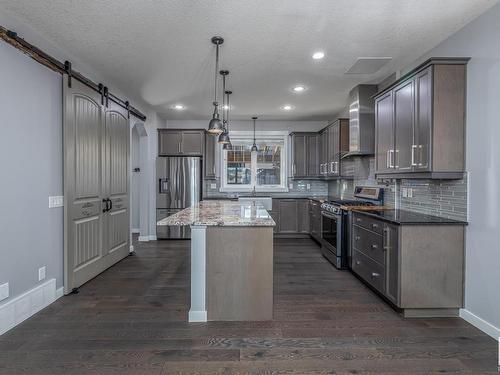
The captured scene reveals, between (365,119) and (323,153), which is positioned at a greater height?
(365,119)

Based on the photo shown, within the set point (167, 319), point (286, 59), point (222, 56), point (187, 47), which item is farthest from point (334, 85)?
point (167, 319)

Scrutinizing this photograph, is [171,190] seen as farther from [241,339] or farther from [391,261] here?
[391,261]

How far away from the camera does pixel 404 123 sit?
3098 mm

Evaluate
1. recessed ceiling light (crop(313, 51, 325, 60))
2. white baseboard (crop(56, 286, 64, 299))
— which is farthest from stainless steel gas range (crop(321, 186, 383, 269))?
white baseboard (crop(56, 286, 64, 299))

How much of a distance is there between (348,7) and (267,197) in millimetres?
4454

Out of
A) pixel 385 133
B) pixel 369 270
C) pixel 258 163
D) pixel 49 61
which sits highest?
pixel 49 61

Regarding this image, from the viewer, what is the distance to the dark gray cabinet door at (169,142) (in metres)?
6.47

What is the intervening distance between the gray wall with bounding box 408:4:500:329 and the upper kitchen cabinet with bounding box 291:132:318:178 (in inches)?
157

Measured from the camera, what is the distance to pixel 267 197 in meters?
6.51

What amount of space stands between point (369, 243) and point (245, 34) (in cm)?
259

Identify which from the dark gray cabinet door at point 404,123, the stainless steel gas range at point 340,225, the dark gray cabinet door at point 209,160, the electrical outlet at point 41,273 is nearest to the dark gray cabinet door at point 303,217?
the stainless steel gas range at point 340,225

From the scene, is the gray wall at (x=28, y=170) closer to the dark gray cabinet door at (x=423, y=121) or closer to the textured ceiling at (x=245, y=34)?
the textured ceiling at (x=245, y=34)

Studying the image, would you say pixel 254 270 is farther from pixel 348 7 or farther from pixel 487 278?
pixel 348 7

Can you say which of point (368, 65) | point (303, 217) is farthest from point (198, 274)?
point (303, 217)
